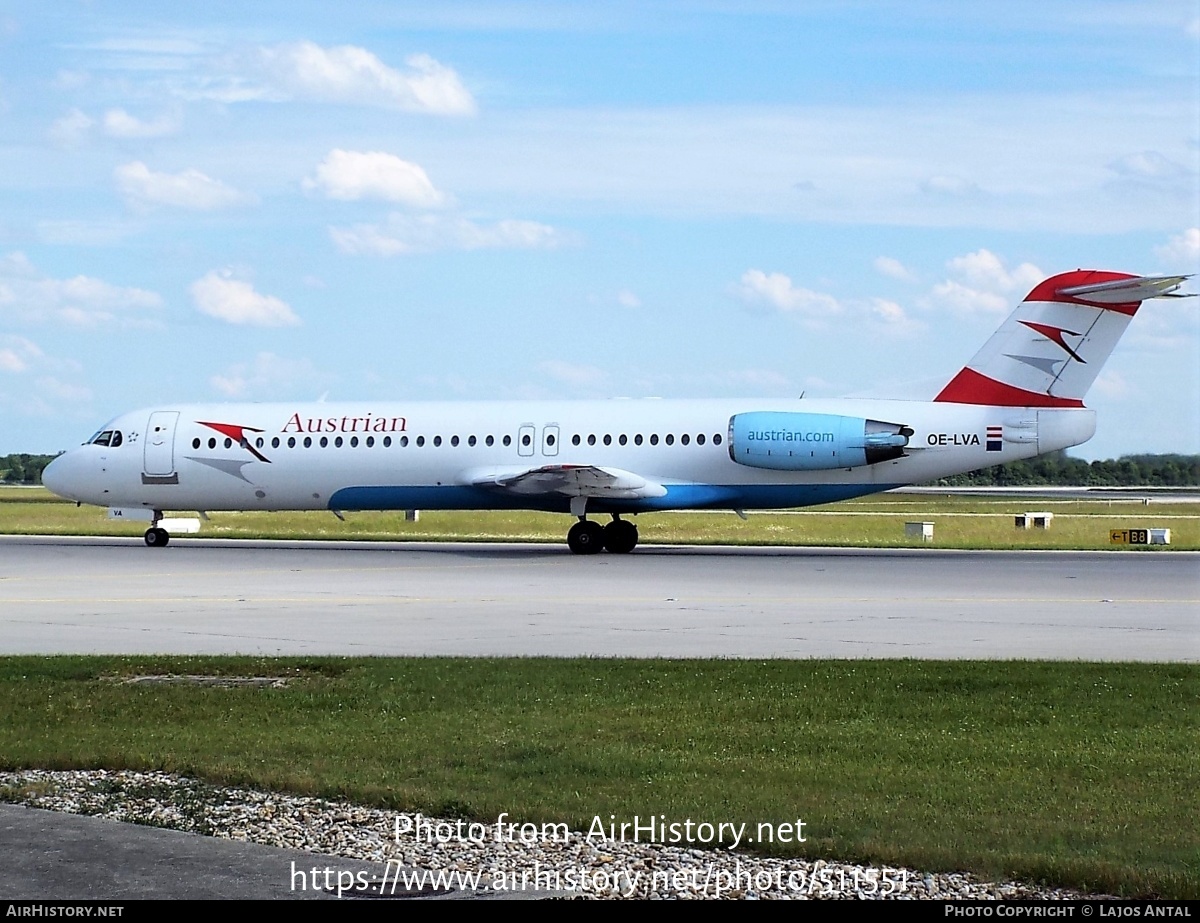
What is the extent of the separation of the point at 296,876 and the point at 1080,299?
27.3 meters

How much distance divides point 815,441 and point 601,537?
197 inches

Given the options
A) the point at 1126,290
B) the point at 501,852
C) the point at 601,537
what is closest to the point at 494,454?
the point at 601,537

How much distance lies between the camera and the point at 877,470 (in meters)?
31.5

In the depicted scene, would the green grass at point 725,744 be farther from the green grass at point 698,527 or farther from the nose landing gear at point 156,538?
the green grass at point 698,527

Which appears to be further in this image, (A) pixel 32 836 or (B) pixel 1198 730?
(B) pixel 1198 730

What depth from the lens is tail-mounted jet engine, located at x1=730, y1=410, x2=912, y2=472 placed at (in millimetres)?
31078

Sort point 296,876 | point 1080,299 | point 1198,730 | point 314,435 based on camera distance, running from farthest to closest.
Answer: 1. point 314,435
2. point 1080,299
3. point 1198,730
4. point 296,876

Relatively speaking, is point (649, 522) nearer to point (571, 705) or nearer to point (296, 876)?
point (571, 705)

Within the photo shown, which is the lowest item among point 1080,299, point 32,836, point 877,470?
point 32,836

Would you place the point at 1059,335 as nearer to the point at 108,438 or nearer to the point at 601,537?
the point at 601,537

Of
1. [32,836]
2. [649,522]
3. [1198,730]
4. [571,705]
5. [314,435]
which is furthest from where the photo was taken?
[649,522]

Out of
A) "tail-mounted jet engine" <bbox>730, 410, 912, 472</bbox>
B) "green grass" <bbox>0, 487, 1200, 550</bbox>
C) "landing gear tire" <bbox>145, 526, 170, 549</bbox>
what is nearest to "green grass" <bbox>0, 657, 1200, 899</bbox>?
"tail-mounted jet engine" <bbox>730, 410, 912, 472</bbox>

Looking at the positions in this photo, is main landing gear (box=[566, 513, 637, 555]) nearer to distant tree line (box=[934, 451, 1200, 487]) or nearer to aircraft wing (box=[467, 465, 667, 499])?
aircraft wing (box=[467, 465, 667, 499])

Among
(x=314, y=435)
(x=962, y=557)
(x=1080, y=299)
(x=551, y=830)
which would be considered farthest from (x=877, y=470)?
(x=551, y=830)
